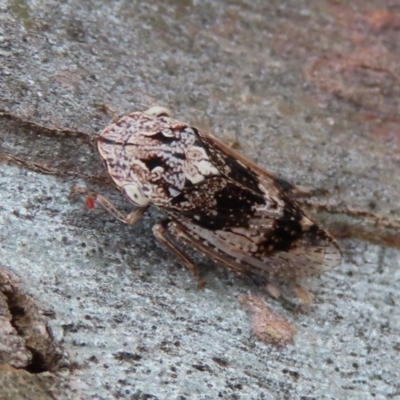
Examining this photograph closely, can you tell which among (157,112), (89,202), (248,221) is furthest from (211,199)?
(89,202)

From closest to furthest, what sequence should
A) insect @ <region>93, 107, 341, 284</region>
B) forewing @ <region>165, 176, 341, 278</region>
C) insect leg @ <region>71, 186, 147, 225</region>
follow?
1. insect leg @ <region>71, 186, 147, 225</region>
2. insect @ <region>93, 107, 341, 284</region>
3. forewing @ <region>165, 176, 341, 278</region>

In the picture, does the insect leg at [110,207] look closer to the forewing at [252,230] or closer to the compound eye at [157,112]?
the forewing at [252,230]

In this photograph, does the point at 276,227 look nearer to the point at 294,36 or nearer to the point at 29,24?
the point at 294,36

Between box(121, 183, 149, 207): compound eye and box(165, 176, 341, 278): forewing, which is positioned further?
box(165, 176, 341, 278): forewing

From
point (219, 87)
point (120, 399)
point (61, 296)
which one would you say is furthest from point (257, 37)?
point (120, 399)

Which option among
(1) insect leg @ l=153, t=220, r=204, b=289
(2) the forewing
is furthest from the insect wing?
(1) insect leg @ l=153, t=220, r=204, b=289

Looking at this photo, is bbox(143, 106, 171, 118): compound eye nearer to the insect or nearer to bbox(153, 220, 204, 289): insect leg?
the insect

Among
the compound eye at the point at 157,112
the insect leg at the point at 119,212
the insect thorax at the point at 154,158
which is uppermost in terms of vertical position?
the compound eye at the point at 157,112

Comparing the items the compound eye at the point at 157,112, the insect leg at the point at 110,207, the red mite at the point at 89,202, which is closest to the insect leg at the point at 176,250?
the insect leg at the point at 110,207
